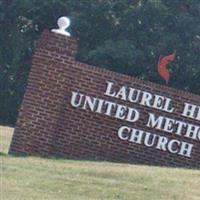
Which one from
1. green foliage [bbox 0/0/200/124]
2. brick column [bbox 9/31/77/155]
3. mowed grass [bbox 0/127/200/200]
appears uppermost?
green foliage [bbox 0/0/200/124]

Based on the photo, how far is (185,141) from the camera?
15.5 meters

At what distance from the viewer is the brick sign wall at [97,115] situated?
49.3 feet

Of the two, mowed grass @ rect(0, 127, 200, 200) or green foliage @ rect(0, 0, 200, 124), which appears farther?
green foliage @ rect(0, 0, 200, 124)

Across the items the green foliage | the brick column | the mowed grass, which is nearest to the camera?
the mowed grass

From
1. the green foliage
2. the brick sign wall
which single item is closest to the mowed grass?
the brick sign wall

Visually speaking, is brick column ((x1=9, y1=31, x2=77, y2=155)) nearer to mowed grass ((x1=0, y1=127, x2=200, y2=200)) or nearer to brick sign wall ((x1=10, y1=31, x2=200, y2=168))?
brick sign wall ((x1=10, y1=31, x2=200, y2=168))

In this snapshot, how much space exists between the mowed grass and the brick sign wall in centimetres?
171

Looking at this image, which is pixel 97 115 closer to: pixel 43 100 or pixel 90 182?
pixel 43 100

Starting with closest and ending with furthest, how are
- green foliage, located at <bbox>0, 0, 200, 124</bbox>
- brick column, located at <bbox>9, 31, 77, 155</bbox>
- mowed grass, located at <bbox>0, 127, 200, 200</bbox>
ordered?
mowed grass, located at <bbox>0, 127, 200, 200</bbox>
brick column, located at <bbox>9, 31, 77, 155</bbox>
green foliage, located at <bbox>0, 0, 200, 124</bbox>

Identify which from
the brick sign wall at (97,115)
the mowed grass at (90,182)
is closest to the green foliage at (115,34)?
the brick sign wall at (97,115)

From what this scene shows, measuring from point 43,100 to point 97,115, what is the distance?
112cm

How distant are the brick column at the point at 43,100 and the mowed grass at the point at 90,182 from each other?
1.56 metres

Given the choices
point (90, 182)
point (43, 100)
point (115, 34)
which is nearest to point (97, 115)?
point (43, 100)

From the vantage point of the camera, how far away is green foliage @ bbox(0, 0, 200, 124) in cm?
2908
